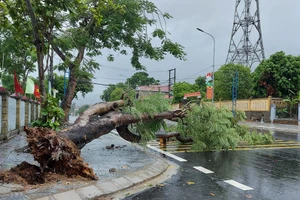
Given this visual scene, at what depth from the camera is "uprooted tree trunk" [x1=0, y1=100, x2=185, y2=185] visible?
5148 mm

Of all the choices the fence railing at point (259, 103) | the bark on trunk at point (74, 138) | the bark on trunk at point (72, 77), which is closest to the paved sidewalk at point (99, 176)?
the bark on trunk at point (74, 138)

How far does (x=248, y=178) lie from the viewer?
615 centimetres

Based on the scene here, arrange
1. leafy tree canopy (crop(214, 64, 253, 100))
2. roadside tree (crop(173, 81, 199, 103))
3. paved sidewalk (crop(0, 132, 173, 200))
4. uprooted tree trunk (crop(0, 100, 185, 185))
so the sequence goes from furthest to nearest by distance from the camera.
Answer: roadside tree (crop(173, 81, 199, 103)) → leafy tree canopy (crop(214, 64, 253, 100)) → uprooted tree trunk (crop(0, 100, 185, 185)) → paved sidewalk (crop(0, 132, 173, 200))

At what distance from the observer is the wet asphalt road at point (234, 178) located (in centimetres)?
495

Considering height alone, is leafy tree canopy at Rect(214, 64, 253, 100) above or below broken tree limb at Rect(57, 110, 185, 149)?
above

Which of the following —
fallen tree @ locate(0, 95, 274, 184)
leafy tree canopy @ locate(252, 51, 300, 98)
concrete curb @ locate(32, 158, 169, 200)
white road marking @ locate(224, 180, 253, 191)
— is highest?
leafy tree canopy @ locate(252, 51, 300, 98)

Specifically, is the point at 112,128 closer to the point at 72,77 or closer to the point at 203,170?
the point at 203,170

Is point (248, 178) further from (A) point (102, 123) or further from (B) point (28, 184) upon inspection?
(B) point (28, 184)

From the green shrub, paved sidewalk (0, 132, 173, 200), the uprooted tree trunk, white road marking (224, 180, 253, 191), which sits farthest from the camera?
the green shrub

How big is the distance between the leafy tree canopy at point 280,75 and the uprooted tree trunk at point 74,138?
25423 millimetres

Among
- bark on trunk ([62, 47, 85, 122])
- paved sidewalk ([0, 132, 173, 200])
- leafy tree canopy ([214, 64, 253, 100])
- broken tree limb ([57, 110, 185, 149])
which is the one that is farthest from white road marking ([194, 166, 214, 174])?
leafy tree canopy ([214, 64, 253, 100])

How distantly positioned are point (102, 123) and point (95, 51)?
7460 millimetres

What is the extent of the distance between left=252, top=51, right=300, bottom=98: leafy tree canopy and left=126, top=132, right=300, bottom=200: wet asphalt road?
22487mm

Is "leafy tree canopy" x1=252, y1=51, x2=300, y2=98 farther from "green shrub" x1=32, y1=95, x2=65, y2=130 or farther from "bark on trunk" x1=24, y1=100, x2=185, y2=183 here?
"green shrub" x1=32, y1=95, x2=65, y2=130
